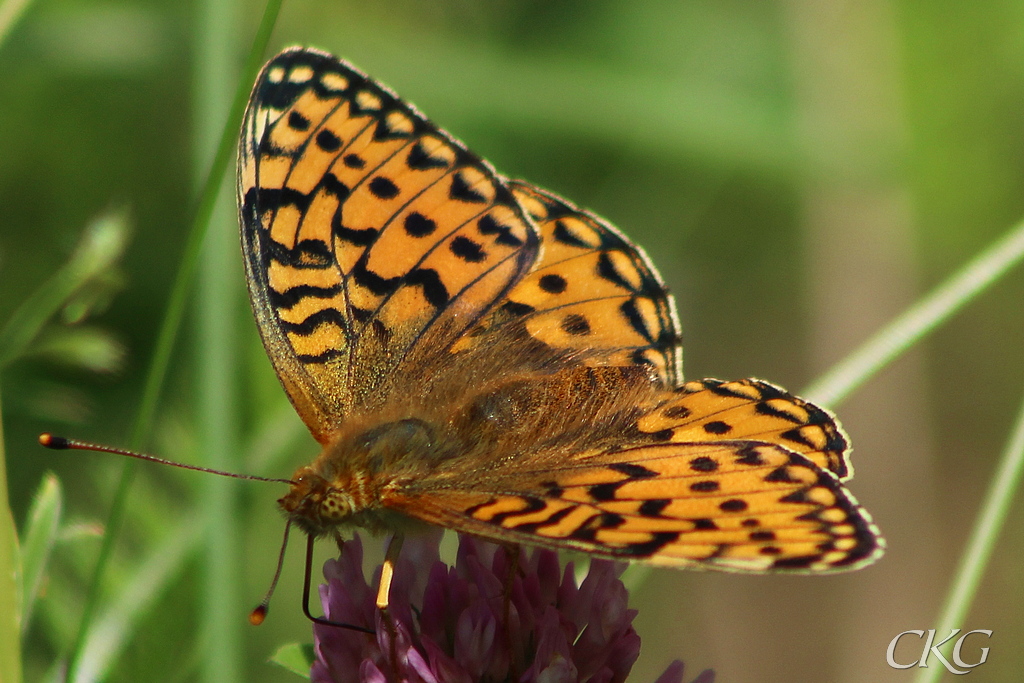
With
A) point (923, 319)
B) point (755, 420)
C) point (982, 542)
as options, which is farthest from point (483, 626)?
point (923, 319)

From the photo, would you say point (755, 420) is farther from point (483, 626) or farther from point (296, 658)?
point (296, 658)

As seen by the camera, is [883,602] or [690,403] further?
[883,602]

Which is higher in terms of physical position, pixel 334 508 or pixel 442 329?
pixel 442 329

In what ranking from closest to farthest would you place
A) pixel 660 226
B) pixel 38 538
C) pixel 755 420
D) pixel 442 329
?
pixel 38 538 → pixel 755 420 → pixel 442 329 → pixel 660 226

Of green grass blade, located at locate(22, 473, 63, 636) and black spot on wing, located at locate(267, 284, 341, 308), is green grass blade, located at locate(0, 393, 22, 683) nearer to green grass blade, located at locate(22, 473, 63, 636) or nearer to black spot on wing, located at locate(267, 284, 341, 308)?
green grass blade, located at locate(22, 473, 63, 636)

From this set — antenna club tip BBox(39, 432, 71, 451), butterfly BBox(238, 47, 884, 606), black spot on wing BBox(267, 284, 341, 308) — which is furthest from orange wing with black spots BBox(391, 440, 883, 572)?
black spot on wing BBox(267, 284, 341, 308)

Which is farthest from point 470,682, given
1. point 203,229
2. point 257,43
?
point 257,43

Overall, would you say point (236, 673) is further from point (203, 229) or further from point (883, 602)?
point (883, 602)
